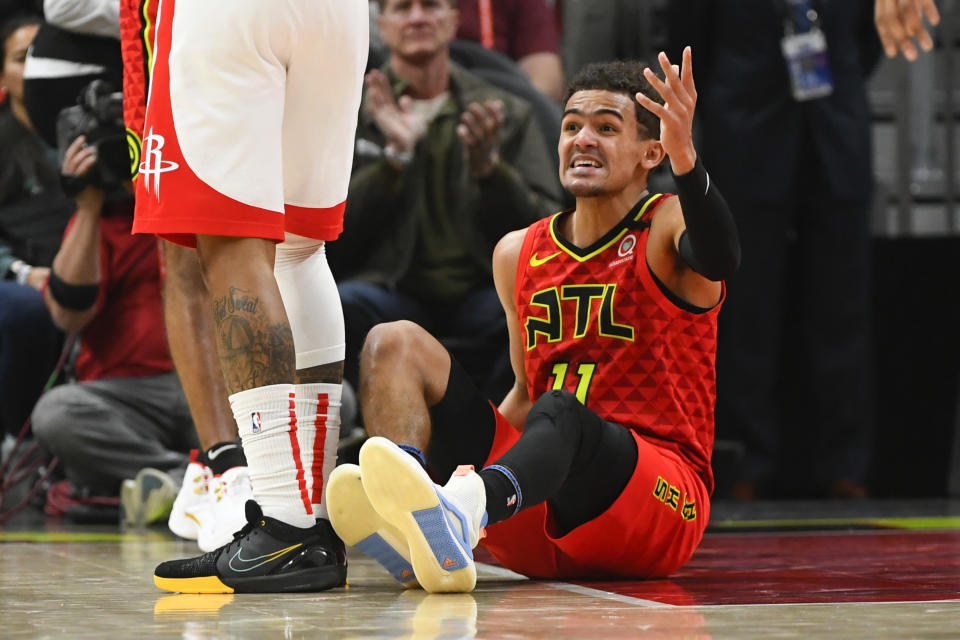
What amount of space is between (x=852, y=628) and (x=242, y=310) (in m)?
1.09

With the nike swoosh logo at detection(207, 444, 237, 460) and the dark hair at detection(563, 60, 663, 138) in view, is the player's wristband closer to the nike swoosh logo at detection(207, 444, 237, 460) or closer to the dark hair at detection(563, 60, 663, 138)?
the nike swoosh logo at detection(207, 444, 237, 460)

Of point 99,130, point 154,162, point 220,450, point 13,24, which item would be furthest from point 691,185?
point 13,24

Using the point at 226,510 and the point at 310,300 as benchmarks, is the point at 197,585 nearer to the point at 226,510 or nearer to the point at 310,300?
the point at 310,300

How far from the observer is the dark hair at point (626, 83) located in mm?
2656

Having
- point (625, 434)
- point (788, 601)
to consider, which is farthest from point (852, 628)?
point (625, 434)

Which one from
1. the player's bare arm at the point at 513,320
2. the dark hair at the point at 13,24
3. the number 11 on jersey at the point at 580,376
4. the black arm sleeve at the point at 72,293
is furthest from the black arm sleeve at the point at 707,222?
the dark hair at the point at 13,24

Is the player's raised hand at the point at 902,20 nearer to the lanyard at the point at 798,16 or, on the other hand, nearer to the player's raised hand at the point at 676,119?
the player's raised hand at the point at 676,119

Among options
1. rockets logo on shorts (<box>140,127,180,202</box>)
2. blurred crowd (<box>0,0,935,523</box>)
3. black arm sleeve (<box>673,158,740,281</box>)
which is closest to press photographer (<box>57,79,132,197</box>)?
blurred crowd (<box>0,0,935,523</box>)

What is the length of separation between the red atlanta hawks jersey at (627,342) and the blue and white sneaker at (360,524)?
508mm

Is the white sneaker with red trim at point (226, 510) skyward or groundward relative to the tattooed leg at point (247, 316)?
groundward

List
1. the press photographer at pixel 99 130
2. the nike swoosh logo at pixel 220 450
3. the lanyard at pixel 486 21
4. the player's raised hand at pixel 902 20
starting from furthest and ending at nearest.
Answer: the lanyard at pixel 486 21 < the press photographer at pixel 99 130 < the nike swoosh logo at pixel 220 450 < the player's raised hand at pixel 902 20

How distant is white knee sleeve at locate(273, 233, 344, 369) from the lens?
2488mm

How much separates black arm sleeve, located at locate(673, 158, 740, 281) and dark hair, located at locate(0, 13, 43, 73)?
3602 millimetres

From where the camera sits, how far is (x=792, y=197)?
505 cm
